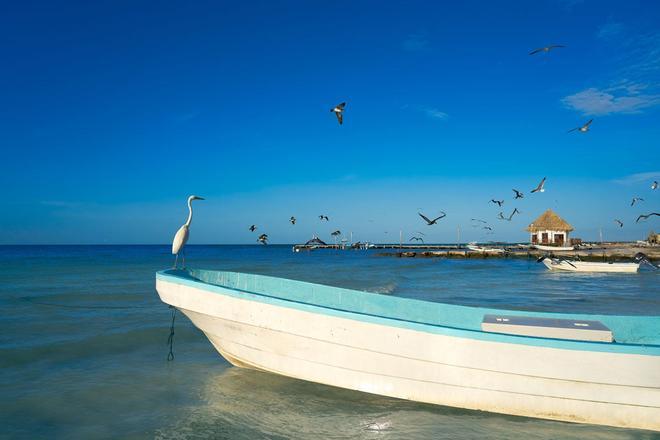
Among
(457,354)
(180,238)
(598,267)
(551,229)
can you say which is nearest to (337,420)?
(457,354)

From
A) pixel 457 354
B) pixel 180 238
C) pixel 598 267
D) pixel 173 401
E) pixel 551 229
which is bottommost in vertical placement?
pixel 173 401

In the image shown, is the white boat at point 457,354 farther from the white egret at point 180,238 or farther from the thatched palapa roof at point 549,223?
the thatched palapa roof at point 549,223

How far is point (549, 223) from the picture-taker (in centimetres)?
6200

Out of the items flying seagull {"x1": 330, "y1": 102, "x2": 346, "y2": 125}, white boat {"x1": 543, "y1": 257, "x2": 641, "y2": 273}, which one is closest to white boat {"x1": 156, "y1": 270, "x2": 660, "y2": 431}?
flying seagull {"x1": 330, "y1": 102, "x2": 346, "y2": 125}

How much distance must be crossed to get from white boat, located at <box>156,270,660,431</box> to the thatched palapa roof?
61.0 meters

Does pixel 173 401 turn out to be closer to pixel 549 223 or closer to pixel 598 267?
pixel 598 267

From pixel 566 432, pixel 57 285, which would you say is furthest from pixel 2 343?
pixel 57 285

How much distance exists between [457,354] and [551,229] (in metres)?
64.0

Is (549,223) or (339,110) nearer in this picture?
(339,110)

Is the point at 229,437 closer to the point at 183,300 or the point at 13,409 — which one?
the point at 183,300

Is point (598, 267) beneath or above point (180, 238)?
beneath

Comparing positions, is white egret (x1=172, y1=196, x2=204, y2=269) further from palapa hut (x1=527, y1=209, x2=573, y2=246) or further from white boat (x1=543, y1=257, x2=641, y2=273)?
palapa hut (x1=527, y1=209, x2=573, y2=246)

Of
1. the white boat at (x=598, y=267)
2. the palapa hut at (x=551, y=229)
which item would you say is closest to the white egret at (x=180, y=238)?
the white boat at (x=598, y=267)

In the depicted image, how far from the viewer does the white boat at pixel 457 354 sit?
181 inches
